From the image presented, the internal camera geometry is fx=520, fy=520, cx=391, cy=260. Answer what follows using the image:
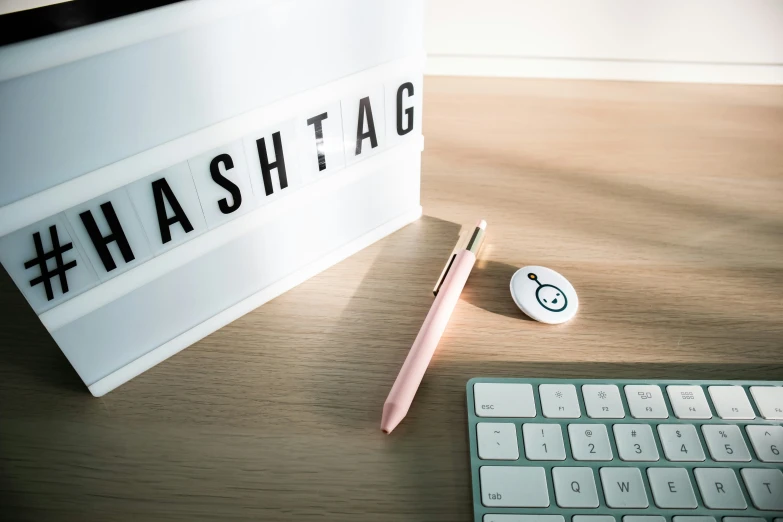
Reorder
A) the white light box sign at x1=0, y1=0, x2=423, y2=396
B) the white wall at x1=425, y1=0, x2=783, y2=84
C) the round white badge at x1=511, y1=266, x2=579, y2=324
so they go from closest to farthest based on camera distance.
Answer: the white light box sign at x1=0, y1=0, x2=423, y2=396 → the round white badge at x1=511, y1=266, x2=579, y2=324 → the white wall at x1=425, y1=0, x2=783, y2=84

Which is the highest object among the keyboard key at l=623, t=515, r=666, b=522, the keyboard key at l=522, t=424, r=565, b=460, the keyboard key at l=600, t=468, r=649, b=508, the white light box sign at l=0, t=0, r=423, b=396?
the white light box sign at l=0, t=0, r=423, b=396

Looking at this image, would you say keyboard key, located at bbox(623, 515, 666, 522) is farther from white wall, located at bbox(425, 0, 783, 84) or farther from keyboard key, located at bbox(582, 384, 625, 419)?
white wall, located at bbox(425, 0, 783, 84)

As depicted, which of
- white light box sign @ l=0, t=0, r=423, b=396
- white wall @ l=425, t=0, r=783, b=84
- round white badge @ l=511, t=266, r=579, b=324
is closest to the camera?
white light box sign @ l=0, t=0, r=423, b=396

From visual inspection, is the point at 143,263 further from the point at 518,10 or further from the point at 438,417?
the point at 518,10

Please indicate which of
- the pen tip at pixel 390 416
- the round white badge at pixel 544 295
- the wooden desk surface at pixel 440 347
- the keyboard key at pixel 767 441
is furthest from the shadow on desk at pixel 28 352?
the keyboard key at pixel 767 441

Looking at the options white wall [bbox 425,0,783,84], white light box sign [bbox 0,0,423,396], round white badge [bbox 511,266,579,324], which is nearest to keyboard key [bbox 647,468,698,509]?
round white badge [bbox 511,266,579,324]

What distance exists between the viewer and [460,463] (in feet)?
0.96

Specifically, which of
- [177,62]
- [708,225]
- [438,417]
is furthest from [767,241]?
[177,62]

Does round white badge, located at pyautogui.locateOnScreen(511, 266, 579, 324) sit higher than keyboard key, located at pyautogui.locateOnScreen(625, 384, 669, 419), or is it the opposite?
round white badge, located at pyautogui.locateOnScreen(511, 266, 579, 324)

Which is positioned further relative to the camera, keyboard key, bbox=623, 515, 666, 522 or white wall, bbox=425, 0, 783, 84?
white wall, bbox=425, 0, 783, 84

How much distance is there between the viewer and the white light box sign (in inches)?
9.7

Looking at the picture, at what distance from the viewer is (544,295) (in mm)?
364

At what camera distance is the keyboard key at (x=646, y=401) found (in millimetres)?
299

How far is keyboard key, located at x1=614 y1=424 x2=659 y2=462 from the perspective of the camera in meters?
0.28
